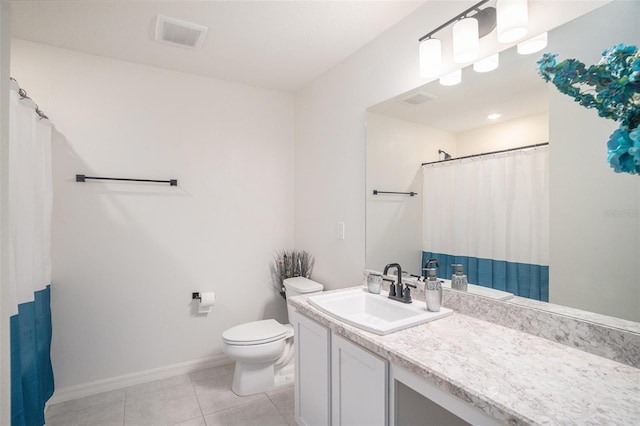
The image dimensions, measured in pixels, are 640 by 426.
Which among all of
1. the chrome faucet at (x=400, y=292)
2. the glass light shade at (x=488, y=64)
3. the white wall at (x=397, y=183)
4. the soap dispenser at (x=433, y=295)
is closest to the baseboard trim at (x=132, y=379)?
the white wall at (x=397, y=183)

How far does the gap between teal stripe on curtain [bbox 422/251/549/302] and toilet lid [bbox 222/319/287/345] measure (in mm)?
1224

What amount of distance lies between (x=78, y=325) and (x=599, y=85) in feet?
9.92

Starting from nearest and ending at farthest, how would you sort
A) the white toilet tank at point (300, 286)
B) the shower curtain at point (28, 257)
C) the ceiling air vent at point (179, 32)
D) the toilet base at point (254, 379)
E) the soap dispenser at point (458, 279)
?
the shower curtain at point (28, 257) < the soap dispenser at point (458, 279) < the ceiling air vent at point (179, 32) < the toilet base at point (254, 379) < the white toilet tank at point (300, 286)

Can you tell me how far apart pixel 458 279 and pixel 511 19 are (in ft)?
3.77

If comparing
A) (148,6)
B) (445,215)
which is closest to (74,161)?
(148,6)

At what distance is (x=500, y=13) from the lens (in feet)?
4.24

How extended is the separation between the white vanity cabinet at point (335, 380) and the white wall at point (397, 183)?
658 mm

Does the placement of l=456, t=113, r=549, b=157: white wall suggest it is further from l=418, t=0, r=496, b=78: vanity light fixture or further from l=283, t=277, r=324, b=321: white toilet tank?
l=283, t=277, r=324, b=321: white toilet tank

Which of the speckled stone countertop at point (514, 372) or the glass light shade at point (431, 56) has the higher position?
the glass light shade at point (431, 56)

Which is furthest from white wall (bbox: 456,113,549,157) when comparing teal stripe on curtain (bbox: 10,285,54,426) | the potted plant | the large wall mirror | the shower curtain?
teal stripe on curtain (bbox: 10,285,54,426)

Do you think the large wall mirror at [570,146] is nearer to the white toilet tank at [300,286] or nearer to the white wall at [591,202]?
the white wall at [591,202]

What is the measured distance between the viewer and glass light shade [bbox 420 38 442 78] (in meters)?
1.60

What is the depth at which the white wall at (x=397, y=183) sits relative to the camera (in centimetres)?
173

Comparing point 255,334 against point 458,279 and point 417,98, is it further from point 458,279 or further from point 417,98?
point 417,98
